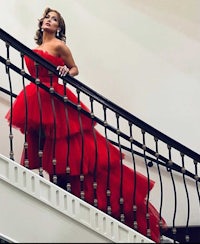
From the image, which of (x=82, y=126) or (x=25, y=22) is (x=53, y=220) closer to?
(x=82, y=126)

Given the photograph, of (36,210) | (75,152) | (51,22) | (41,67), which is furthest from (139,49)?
(36,210)

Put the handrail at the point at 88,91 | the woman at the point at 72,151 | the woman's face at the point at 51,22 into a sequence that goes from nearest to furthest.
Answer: the handrail at the point at 88,91 → the woman at the point at 72,151 → the woman's face at the point at 51,22

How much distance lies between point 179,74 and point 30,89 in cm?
184

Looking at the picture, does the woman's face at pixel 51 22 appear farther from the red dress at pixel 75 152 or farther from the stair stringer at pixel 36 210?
the stair stringer at pixel 36 210

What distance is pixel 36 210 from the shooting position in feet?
9.02

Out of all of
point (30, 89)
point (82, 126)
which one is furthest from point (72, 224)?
point (30, 89)

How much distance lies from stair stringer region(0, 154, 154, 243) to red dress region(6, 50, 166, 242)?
0.88ft

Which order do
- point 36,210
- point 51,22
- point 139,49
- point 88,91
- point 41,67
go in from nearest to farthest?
point 36,210
point 88,91
point 41,67
point 51,22
point 139,49

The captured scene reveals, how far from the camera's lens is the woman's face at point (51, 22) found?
345 centimetres

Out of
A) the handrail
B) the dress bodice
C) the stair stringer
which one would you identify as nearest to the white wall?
the dress bodice

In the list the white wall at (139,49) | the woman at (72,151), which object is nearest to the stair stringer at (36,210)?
the woman at (72,151)

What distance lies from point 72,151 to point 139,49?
1805 millimetres

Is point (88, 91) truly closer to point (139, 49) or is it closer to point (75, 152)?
point (75, 152)

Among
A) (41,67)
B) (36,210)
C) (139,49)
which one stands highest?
(139,49)
